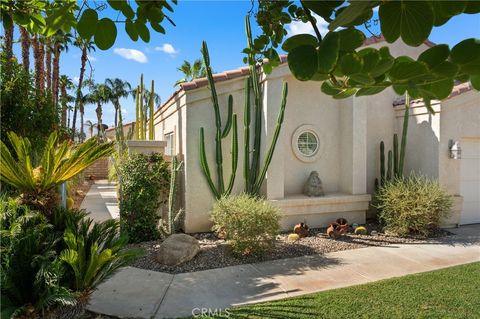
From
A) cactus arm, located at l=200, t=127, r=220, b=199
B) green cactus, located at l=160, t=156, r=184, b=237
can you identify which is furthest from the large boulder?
cactus arm, located at l=200, t=127, r=220, b=199

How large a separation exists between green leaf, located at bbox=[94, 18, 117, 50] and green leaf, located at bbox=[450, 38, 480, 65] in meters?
1.19

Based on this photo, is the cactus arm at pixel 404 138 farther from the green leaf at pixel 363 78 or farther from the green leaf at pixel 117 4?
the green leaf at pixel 117 4

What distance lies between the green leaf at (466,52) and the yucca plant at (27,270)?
14.0ft

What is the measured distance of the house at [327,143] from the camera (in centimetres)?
880

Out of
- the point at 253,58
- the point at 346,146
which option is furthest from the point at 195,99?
the point at 253,58

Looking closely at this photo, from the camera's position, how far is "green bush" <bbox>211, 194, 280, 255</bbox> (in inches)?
265

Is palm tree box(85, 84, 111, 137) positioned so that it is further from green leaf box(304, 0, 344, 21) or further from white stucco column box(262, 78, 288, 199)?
green leaf box(304, 0, 344, 21)

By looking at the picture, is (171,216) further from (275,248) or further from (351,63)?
(351,63)

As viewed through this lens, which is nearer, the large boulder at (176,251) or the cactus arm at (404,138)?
the large boulder at (176,251)

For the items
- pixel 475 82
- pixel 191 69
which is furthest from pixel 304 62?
pixel 191 69

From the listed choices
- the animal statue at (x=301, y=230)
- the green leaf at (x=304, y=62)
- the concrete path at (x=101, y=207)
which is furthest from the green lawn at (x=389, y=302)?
the concrete path at (x=101, y=207)

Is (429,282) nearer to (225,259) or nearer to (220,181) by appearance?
(225,259)

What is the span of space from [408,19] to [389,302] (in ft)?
16.4

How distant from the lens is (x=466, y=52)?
2.97 ft
